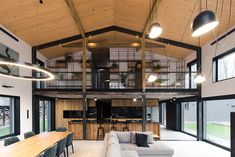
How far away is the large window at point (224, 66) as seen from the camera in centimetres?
755

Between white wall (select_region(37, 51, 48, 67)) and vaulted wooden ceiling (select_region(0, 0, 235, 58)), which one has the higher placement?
vaulted wooden ceiling (select_region(0, 0, 235, 58))

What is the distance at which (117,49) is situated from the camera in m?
13.2

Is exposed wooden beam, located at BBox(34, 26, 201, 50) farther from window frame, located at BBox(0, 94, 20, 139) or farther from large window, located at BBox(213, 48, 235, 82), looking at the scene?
window frame, located at BBox(0, 94, 20, 139)

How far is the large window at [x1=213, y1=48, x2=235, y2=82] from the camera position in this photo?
7551 millimetres

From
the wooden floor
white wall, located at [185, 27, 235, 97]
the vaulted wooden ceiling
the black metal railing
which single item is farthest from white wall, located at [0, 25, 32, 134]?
white wall, located at [185, 27, 235, 97]

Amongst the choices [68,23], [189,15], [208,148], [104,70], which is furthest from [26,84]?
[208,148]

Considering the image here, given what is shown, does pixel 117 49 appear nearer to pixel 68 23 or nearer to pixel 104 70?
pixel 104 70

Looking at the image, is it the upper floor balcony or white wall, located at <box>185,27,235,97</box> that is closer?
white wall, located at <box>185,27,235,97</box>

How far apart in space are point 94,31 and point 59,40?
1.67m

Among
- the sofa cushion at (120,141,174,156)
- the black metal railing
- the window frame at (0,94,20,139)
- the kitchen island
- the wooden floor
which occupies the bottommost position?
the wooden floor

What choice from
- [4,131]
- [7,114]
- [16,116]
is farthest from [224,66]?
[4,131]

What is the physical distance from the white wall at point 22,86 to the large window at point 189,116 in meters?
8.12

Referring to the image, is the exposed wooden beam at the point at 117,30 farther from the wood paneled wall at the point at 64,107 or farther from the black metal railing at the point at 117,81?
the wood paneled wall at the point at 64,107

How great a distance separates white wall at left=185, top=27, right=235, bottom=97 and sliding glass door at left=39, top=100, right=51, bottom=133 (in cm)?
791
